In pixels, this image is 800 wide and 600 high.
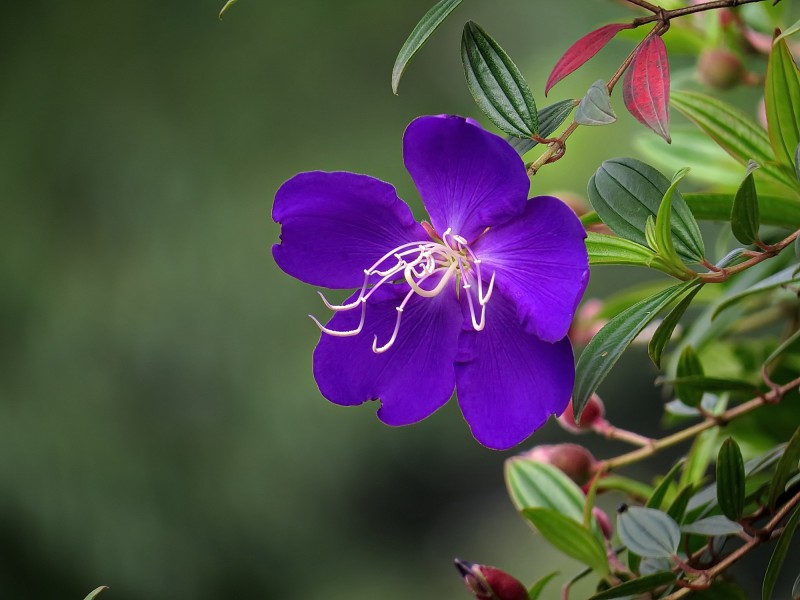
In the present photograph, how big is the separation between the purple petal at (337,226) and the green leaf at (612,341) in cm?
8

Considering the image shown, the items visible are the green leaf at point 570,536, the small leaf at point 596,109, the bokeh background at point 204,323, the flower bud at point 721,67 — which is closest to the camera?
the small leaf at point 596,109

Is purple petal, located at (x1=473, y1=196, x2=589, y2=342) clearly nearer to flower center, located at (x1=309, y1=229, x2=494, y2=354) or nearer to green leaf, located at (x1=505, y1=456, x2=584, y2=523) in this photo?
flower center, located at (x1=309, y1=229, x2=494, y2=354)

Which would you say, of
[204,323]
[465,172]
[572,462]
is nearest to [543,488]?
[572,462]

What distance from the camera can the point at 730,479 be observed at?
1.28 ft

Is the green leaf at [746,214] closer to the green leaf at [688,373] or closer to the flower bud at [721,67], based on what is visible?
the green leaf at [688,373]

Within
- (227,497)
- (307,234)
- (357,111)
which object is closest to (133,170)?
(357,111)

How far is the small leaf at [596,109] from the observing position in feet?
0.99

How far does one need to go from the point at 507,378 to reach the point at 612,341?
4 cm

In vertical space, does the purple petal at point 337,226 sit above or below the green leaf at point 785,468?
above

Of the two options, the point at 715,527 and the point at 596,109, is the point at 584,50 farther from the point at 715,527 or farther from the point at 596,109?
the point at 715,527

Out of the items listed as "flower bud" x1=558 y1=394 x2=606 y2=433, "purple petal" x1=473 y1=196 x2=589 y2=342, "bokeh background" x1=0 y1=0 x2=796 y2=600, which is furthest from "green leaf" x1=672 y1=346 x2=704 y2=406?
"bokeh background" x1=0 y1=0 x2=796 y2=600

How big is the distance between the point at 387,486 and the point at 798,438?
5.06 feet

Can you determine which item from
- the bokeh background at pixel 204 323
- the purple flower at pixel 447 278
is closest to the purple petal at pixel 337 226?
the purple flower at pixel 447 278

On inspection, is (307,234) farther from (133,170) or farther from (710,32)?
(133,170)
